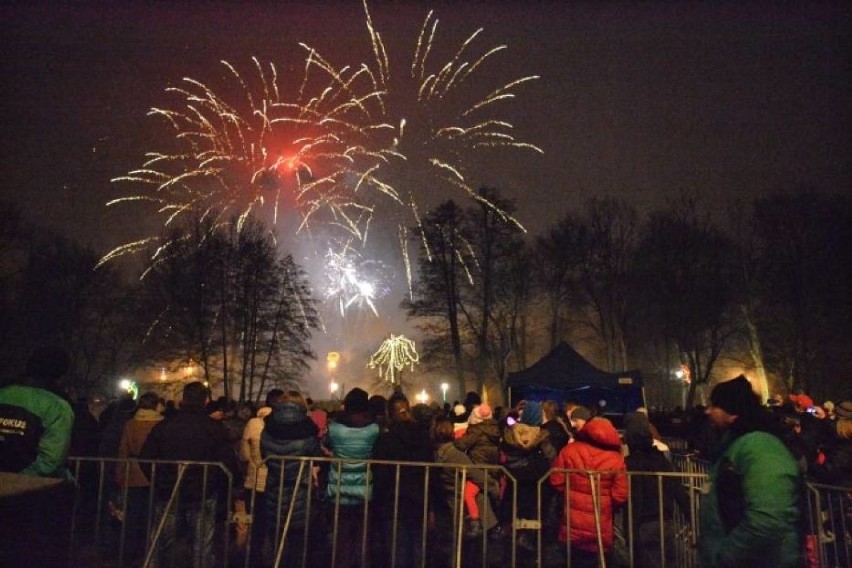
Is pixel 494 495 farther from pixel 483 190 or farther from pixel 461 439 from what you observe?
pixel 483 190

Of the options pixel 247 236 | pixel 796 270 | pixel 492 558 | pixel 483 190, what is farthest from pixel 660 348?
pixel 492 558

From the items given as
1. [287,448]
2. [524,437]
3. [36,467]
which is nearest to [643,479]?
[524,437]

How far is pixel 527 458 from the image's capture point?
8.26 m

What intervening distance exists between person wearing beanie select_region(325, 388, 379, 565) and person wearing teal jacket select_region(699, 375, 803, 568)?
3.46 metres

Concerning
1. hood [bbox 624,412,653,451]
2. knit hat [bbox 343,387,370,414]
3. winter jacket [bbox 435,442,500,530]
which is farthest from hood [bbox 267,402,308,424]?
hood [bbox 624,412,653,451]

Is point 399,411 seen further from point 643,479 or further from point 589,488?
point 643,479

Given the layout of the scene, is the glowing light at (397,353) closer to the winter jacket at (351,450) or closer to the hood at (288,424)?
the hood at (288,424)

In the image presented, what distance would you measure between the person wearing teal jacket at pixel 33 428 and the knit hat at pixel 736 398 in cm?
441

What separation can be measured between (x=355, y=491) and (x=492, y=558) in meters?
2.99

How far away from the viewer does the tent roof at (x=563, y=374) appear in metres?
20.6

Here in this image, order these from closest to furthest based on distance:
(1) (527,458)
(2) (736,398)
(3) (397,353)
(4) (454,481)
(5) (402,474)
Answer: (2) (736,398), (5) (402,474), (4) (454,481), (1) (527,458), (3) (397,353)

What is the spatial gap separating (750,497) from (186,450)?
17.2ft

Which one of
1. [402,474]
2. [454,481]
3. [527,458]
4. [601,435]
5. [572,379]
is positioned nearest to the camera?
[601,435]

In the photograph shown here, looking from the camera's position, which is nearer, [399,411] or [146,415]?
[399,411]
